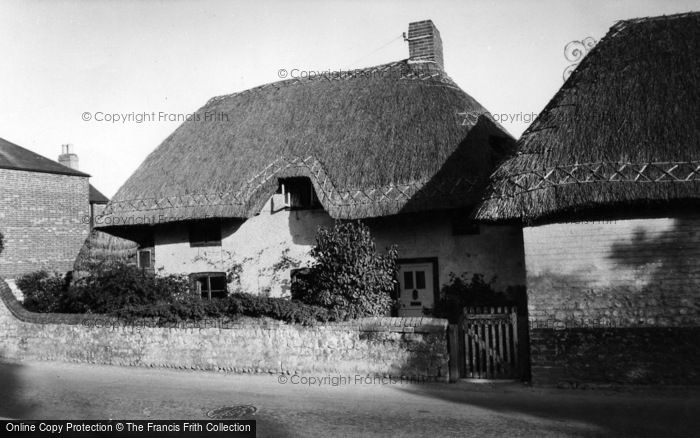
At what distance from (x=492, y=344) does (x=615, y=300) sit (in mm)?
2138

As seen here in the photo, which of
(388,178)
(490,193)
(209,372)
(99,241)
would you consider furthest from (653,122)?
(99,241)

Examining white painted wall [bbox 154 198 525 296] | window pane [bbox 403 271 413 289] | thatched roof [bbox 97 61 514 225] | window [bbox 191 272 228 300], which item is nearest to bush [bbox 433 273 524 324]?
white painted wall [bbox 154 198 525 296]

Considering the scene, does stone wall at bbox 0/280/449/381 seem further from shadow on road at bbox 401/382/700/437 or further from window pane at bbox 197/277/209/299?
window pane at bbox 197/277/209/299

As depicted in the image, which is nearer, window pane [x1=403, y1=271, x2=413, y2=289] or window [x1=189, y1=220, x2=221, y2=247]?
window pane [x1=403, y1=271, x2=413, y2=289]

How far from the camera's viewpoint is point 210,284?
16344mm

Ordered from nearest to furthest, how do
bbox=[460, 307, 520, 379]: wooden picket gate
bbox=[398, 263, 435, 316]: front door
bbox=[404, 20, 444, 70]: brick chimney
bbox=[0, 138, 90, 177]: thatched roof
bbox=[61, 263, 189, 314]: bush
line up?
bbox=[460, 307, 520, 379]: wooden picket gate < bbox=[61, 263, 189, 314]: bush < bbox=[398, 263, 435, 316]: front door < bbox=[404, 20, 444, 70]: brick chimney < bbox=[0, 138, 90, 177]: thatched roof

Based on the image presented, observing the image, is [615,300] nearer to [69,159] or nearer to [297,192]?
[297,192]

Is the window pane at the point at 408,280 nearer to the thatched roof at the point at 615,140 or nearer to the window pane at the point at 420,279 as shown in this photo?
the window pane at the point at 420,279

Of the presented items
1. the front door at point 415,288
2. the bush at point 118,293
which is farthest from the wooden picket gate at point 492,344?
the bush at point 118,293

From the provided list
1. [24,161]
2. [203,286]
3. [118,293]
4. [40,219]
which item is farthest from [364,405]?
[24,161]

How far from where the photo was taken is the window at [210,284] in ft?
53.3

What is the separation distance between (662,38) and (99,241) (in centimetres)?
1585

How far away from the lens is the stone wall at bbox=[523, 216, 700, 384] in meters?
8.99

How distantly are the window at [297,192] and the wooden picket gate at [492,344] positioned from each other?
21.5ft
